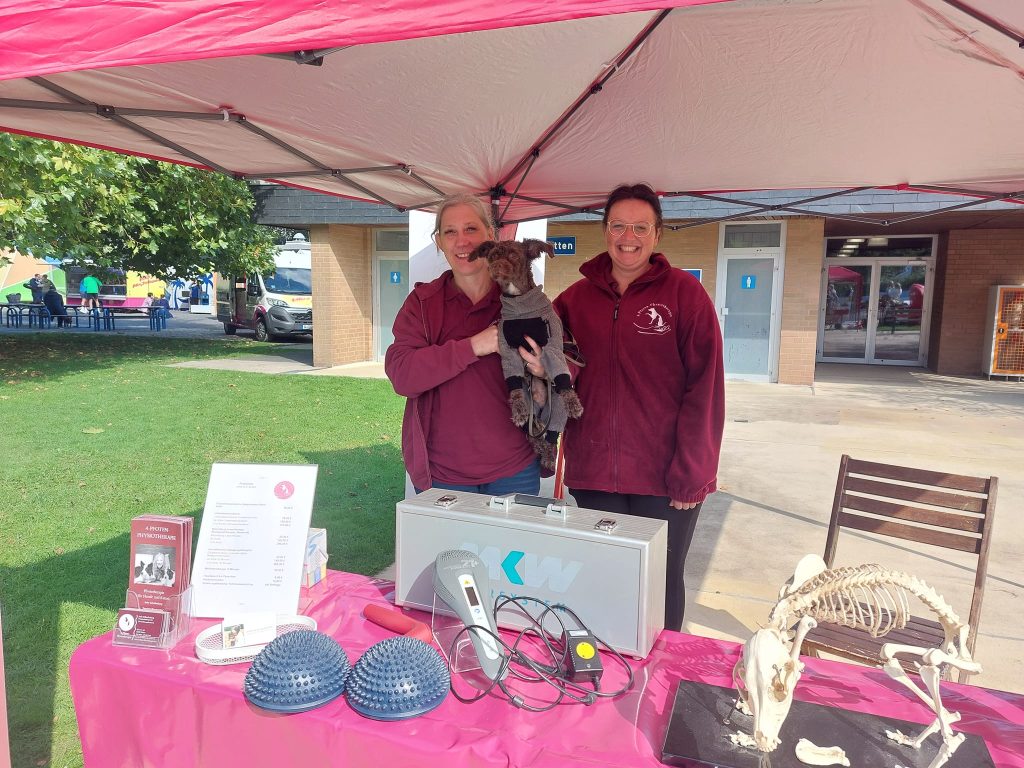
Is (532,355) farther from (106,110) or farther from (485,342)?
(106,110)

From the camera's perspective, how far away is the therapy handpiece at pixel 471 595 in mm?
1352

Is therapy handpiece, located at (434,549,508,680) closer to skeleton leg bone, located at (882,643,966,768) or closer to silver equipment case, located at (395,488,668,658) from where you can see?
silver equipment case, located at (395,488,668,658)

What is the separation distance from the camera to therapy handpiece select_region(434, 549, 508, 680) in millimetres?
1352

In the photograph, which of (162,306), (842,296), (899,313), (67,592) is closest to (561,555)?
(67,592)

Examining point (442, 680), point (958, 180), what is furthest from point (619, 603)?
point (958, 180)

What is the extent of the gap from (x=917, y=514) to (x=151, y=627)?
269 cm

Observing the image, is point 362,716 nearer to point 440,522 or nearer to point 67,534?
point 440,522

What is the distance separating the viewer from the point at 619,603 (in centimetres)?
139

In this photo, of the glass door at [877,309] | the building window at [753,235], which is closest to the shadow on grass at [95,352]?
the building window at [753,235]

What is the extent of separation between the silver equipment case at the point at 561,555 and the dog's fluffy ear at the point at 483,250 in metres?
0.87

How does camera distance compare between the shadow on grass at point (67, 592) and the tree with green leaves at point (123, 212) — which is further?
the tree with green leaves at point (123, 212)

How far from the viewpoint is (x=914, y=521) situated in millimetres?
2615

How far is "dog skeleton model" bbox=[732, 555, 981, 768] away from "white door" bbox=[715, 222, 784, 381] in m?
10.9

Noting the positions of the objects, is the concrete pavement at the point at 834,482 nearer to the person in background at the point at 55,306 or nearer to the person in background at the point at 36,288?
the person in background at the point at 55,306
